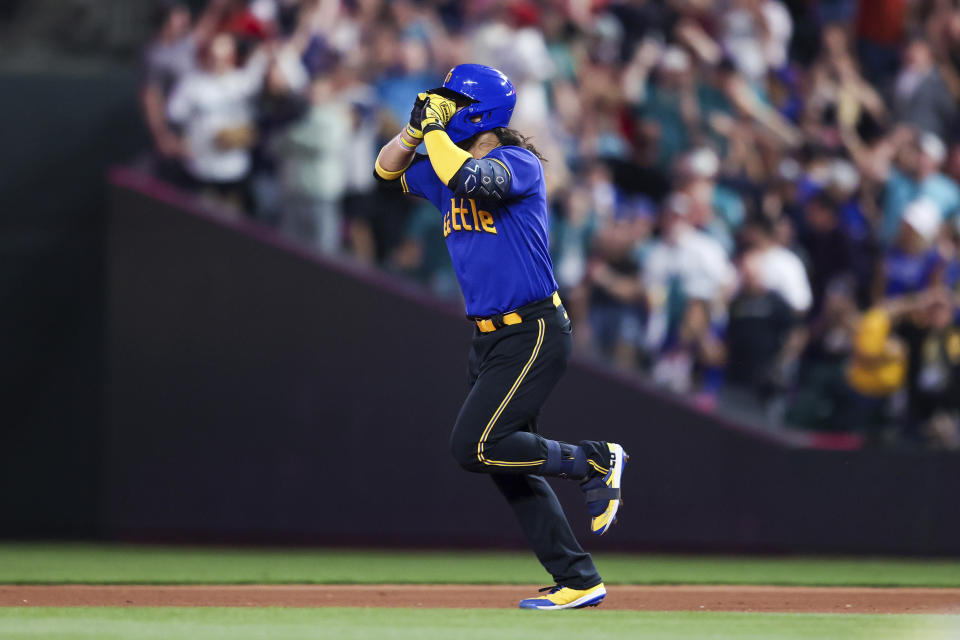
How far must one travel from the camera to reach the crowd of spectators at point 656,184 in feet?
33.7

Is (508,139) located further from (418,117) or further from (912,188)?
(912,188)

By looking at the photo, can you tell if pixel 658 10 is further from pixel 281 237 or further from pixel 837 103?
pixel 281 237

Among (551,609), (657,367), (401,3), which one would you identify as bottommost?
(551,609)

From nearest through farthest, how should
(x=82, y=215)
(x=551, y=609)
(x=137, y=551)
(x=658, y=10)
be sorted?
(x=551, y=609), (x=137, y=551), (x=82, y=215), (x=658, y=10)

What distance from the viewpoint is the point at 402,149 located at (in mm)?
6414

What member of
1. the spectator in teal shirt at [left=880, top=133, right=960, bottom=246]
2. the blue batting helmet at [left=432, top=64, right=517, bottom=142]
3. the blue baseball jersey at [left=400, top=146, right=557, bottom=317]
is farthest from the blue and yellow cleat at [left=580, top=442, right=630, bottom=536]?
the spectator in teal shirt at [left=880, top=133, right=960, bottom=246]

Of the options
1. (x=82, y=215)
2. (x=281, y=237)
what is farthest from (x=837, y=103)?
(x=82, y=215)

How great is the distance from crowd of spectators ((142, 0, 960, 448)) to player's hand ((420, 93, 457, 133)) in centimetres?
413

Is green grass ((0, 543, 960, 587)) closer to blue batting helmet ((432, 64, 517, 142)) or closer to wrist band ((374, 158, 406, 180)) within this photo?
wrist band ((374, 158, 406, 180))

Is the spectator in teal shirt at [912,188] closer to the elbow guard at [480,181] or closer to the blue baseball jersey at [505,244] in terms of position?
the blue baseball jersey at [505,244]

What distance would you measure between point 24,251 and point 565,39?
449 centimetres

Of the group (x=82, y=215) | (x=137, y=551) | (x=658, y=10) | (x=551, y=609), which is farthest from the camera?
(x=658, y=10)

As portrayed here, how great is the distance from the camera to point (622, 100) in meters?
11.3

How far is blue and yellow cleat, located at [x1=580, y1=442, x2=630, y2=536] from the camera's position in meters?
6.30
